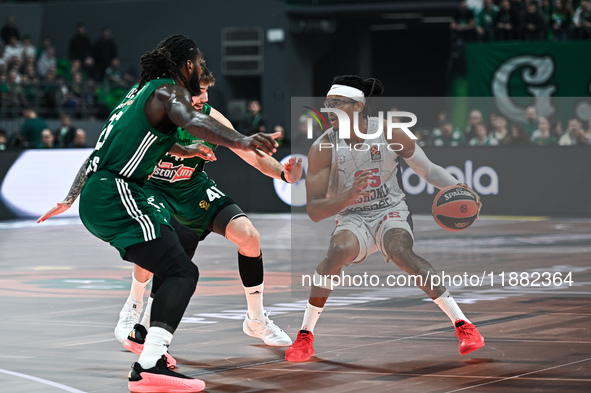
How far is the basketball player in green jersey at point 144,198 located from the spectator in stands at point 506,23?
1700 cm

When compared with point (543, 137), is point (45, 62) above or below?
above

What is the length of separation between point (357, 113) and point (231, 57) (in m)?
21.4

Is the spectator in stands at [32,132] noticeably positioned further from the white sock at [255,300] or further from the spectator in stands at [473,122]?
the white sock at [255,300]

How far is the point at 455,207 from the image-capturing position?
7.16m

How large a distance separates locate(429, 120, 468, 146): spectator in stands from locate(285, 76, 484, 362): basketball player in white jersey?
12399mm

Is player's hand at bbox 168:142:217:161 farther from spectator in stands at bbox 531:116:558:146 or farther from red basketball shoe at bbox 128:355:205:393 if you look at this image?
spectator in stands at bbox 531:116:558:146

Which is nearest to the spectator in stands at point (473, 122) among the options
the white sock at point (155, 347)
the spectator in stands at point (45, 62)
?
the spectator in stands at point (45, 62)

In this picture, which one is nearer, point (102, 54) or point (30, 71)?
point (30, 71)

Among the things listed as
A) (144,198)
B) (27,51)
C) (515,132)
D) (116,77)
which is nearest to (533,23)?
(515,132)

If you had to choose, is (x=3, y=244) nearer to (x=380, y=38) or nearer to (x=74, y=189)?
(x=74, y=189)

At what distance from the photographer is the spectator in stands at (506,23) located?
2173cm

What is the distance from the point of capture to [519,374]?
19.3 feet

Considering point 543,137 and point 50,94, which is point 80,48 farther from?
point 543,137

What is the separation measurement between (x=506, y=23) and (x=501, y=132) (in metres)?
4.04
